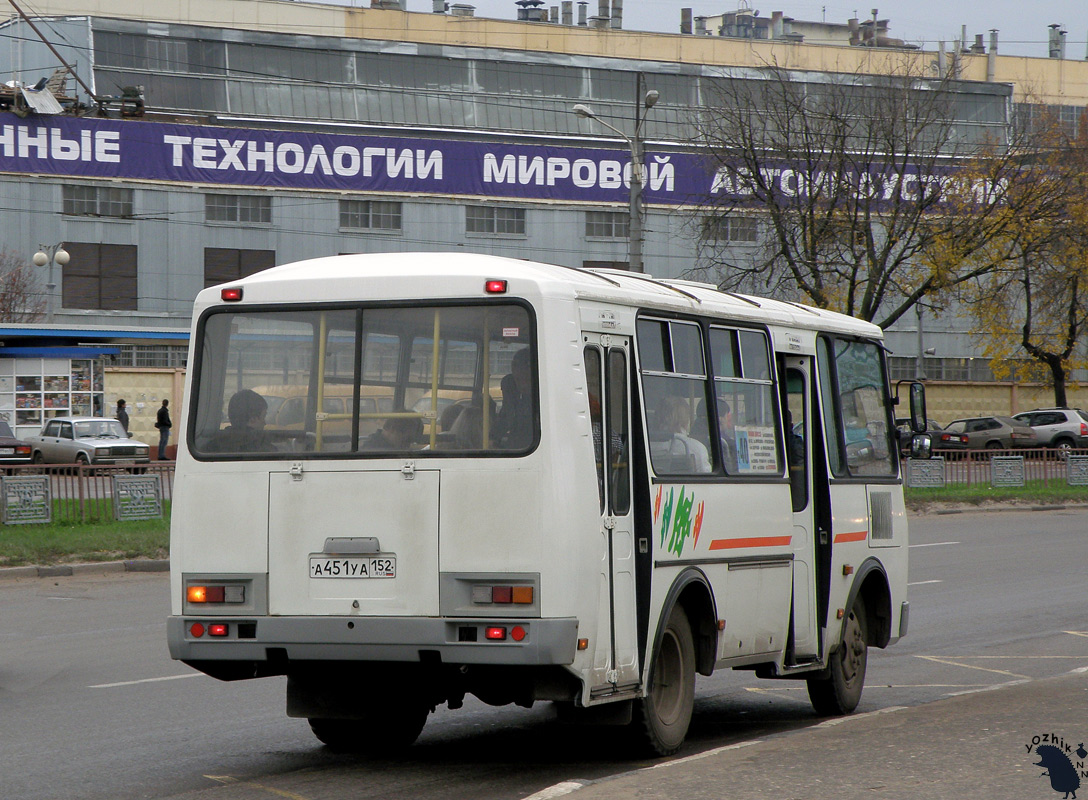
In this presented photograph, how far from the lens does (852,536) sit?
32.8 feet

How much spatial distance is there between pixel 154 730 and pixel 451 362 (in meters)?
3.23

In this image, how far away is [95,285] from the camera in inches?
2044

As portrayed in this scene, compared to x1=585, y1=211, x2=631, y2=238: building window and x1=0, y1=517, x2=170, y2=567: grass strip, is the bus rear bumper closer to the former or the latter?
x1=0, y1=517, x2=170, y2=567: grass strip

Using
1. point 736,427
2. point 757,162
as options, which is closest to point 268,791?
point 736,427

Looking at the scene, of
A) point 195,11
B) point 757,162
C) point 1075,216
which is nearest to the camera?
point 757,162

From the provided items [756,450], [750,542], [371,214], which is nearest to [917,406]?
[756,450]

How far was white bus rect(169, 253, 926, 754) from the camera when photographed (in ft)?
22.5

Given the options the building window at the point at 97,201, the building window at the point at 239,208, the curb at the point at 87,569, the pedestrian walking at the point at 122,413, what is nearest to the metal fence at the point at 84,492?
the curb at the point at 87,569

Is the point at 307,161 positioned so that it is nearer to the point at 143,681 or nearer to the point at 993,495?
the point at 993,495

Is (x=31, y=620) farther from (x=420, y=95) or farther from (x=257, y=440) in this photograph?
(x=420, y=95)

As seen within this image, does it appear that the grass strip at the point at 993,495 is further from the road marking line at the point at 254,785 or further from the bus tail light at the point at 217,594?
the bus tail light at the point at 217,594

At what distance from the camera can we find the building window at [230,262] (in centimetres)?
5362

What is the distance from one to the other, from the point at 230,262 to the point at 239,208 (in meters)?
2.07

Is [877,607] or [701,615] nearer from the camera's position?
[701,615]
